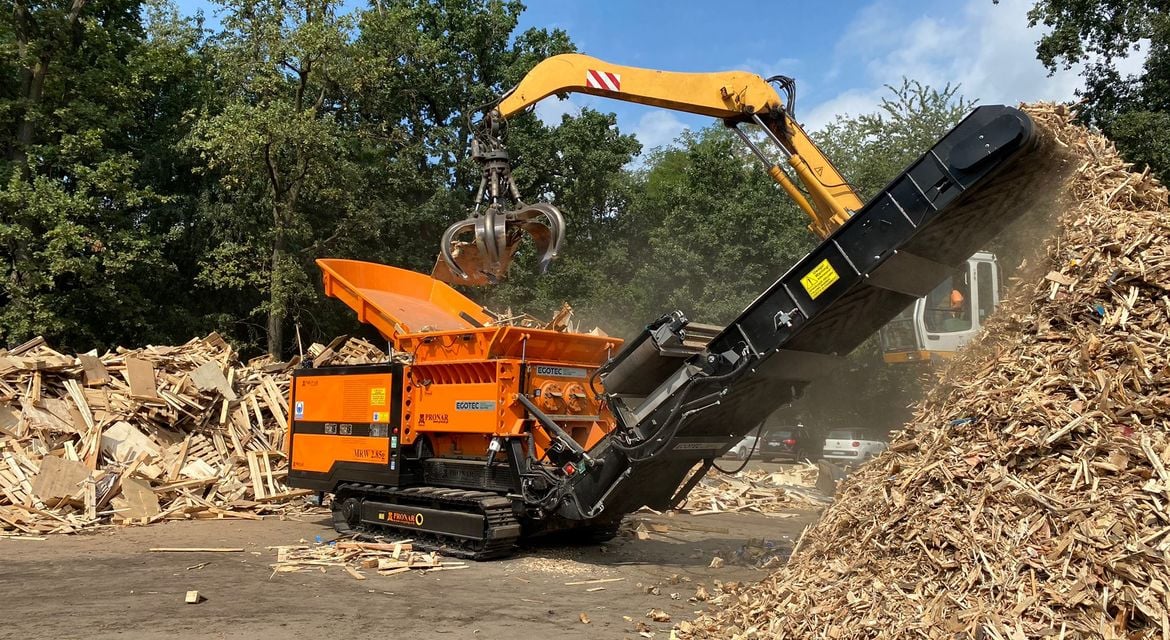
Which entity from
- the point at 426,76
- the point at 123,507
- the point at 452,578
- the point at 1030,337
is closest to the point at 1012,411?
the point at 1030,337

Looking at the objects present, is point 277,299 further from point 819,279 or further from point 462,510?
point 819,279

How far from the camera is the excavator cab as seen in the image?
41.8ft

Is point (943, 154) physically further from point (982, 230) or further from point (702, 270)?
point (702, 270)

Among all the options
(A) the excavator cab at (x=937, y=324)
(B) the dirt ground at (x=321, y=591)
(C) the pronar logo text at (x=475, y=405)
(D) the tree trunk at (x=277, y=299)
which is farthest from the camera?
(D) the tree trunk at (x=277, y=299)

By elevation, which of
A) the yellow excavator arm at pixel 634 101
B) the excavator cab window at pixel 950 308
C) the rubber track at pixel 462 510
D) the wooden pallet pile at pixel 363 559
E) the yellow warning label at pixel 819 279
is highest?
the yellow excavator arm at pixel 634 101

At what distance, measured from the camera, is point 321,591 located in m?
7.55

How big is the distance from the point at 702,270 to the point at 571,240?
4536mm

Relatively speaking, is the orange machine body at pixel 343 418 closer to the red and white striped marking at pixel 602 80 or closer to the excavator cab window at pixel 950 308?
the red and white striped marking at pixel 602 80

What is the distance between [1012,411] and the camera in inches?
213

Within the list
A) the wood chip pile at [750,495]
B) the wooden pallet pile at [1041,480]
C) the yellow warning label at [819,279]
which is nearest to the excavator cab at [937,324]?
the wood chip pile at [750,495]

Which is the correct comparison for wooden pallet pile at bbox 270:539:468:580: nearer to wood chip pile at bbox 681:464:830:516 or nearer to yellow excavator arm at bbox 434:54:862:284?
yellow excavator arm at bbox 434:54:862:284

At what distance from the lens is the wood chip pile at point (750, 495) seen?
559 inches

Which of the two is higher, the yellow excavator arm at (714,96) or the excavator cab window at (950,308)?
the yellow excavator arm at (714,96)

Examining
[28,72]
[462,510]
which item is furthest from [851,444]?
[28,72]
